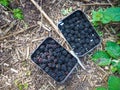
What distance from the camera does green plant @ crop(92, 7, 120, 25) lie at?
2.29 meters

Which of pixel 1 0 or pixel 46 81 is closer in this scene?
pixel 46 81

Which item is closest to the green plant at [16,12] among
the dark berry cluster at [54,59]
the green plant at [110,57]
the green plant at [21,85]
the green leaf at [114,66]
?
the dark berry cluster at [54,59]

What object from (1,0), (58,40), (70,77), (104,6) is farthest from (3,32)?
(104,6)

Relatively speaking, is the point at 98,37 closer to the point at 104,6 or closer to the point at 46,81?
the point at 104,6

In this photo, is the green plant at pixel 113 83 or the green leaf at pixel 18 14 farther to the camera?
the green leaf at pixel 18 14

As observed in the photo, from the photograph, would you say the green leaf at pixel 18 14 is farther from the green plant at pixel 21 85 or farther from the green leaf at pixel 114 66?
the green leaf at pixel 114 66

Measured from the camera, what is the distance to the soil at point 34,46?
225 centimetres

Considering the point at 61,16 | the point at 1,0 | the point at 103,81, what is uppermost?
the point at 1,0

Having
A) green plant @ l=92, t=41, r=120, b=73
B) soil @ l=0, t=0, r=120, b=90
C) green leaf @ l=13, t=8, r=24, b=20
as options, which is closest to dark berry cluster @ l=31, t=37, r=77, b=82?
soil @ l=0, t=0, r=120, b=90

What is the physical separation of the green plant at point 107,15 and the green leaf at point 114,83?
1.44 ft

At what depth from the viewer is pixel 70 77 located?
7.41 ft

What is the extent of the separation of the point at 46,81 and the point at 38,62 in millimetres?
141

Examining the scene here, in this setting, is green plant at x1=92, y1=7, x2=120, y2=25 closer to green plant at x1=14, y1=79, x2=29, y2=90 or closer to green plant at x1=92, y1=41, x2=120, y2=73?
green plant at x1=92, y1=41, x2=120, y2=73

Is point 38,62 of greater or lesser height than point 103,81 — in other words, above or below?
above
